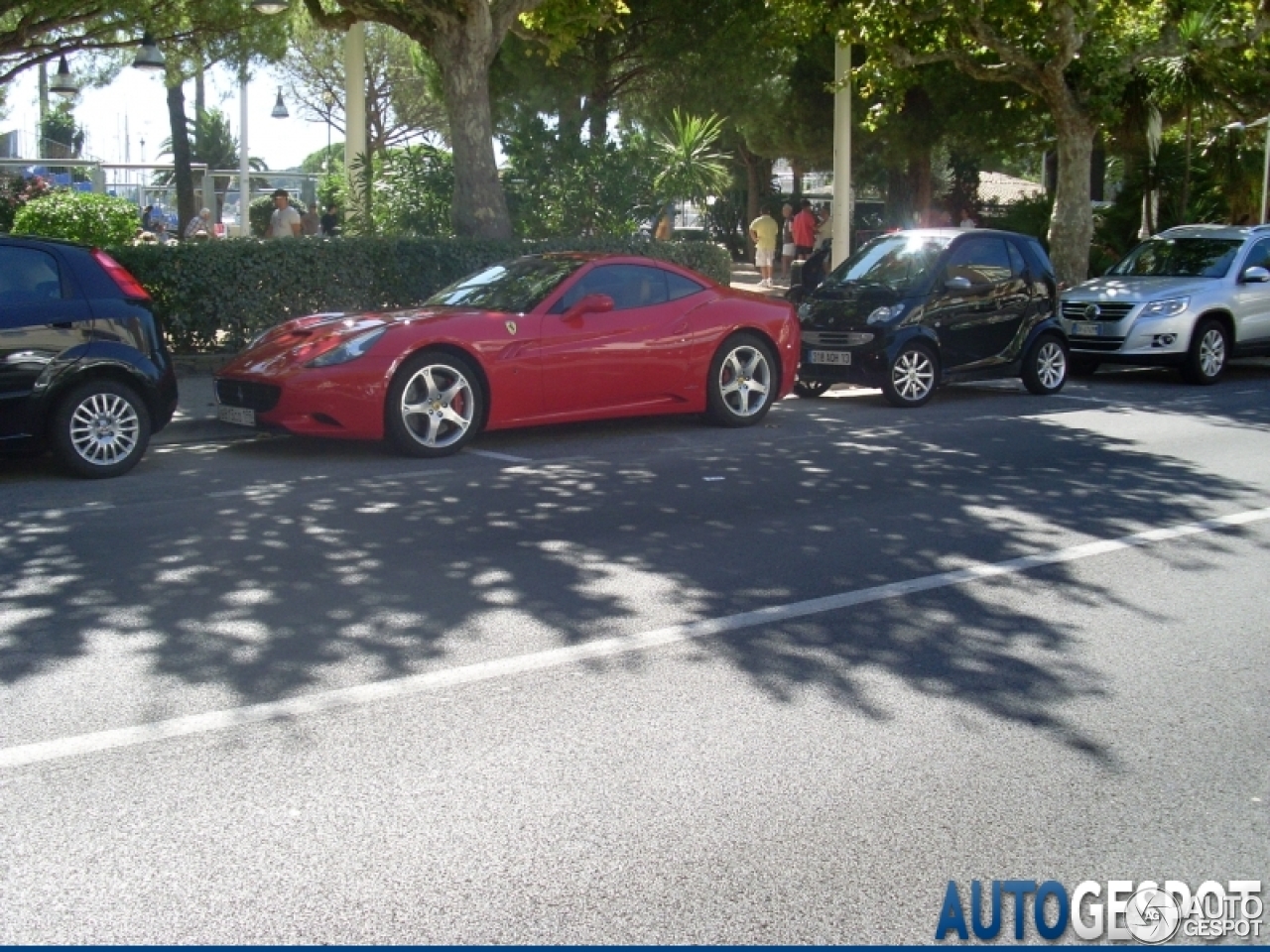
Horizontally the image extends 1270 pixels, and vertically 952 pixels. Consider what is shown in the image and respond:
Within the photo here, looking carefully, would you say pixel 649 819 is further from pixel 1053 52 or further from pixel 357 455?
pixel 1053 52

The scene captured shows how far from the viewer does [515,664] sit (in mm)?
5711

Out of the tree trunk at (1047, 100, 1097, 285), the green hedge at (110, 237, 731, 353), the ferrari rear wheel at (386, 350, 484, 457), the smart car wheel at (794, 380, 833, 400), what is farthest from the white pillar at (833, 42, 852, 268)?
the ferrari rear wheel at (386, 350, 484, 457)

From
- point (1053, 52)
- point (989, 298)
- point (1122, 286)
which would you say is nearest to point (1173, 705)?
point (989, 298)

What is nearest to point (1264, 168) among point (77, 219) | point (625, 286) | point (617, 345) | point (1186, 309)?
point (1186, 309)

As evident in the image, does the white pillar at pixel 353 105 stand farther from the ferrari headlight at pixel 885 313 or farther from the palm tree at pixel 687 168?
the ferrari headlight at pixel 885 313

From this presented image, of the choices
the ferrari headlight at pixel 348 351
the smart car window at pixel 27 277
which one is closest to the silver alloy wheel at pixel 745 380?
the ferrari headlight at pixel 348 351

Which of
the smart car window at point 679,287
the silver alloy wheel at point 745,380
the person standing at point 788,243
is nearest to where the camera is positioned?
the smart car window at point 679,287

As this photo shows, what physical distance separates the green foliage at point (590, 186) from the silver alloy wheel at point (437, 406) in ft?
26.6

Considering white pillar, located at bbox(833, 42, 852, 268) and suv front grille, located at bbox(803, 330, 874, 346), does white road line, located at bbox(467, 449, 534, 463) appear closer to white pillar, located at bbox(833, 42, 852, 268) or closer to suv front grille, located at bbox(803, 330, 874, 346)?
suv front grille, located at bbox(803, 330, 874, 346)

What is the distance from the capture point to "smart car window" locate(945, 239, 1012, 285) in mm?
14320

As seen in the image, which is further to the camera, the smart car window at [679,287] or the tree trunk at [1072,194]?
the tree trunk at [1072,194]

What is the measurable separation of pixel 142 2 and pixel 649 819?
58.8 feet

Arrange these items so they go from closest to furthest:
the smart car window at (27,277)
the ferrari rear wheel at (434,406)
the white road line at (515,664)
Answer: the white road line at (515,664) → the smart car window at (27,277) → the ferrari rear wheel at (434,406)

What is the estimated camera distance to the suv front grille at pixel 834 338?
13.8 meters
